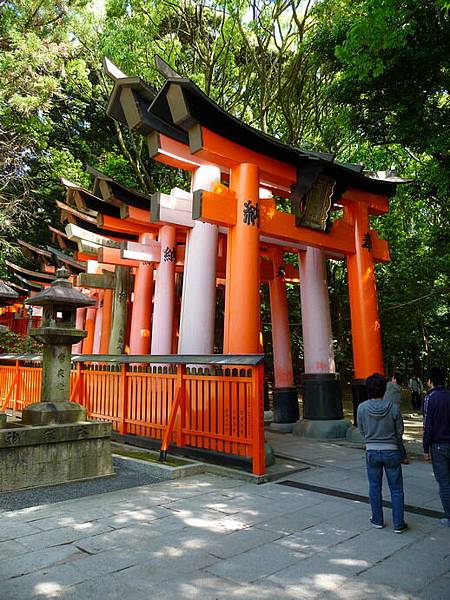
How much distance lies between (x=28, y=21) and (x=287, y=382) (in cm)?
1711

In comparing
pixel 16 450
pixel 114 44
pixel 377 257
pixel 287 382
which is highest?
pixel 114 44

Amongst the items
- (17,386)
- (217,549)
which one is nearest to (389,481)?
(217,549)

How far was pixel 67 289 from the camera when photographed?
7379 millimetres

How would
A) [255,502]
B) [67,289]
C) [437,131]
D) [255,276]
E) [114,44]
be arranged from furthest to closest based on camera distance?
[114,44] → [437,131] → [255,276] → [67,289] → [255,502]

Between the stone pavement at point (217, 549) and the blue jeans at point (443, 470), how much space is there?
28 centimetres

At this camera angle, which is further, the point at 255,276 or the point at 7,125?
the point at 7,125

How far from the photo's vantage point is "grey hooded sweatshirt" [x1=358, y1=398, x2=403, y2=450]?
432 cm

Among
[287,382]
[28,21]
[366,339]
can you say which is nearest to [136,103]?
[366,339]

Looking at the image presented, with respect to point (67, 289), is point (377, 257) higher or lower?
higher

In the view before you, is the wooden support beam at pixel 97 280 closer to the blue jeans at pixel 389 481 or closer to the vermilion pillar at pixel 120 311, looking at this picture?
the vermilion pillar at pixel 120 311

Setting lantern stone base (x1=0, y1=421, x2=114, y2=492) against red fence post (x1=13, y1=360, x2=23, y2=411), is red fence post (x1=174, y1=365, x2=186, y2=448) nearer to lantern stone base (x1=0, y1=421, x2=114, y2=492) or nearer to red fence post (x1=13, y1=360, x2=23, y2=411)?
lantern stone base (x1=0, y1=421, x2=114, y2=492)

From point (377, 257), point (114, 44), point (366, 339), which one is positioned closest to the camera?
point (366, 339)

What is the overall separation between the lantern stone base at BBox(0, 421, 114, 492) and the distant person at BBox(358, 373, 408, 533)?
384 cm

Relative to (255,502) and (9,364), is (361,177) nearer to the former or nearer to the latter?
(255,502)
